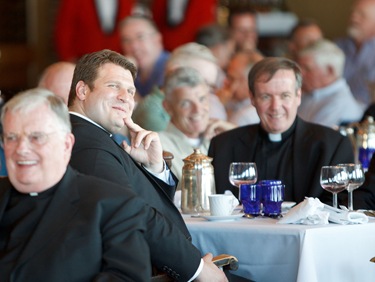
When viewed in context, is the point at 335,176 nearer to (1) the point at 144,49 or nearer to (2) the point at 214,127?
(2) the point at 214,127

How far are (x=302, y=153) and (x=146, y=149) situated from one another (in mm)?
1268

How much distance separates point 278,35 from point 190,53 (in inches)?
192

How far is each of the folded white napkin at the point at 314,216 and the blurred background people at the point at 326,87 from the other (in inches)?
161

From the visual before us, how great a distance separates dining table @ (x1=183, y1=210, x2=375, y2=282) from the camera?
3893 mm

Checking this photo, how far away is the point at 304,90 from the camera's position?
884 cm

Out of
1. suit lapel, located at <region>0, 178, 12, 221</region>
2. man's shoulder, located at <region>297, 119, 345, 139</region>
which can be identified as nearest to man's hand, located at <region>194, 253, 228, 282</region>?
suit lapel, located at <region>0, 178, 12, 221</region>

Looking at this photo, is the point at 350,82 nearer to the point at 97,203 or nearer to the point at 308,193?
the point at 308,193

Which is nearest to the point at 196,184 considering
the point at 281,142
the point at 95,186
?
the point at 281,142

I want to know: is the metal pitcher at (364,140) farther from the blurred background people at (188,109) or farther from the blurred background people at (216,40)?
the blurred background people at (216,40)

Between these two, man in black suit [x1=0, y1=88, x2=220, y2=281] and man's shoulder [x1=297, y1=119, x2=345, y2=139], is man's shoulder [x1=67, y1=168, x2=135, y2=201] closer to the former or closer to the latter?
man in black suit [x1=0, y1=88, x2=220, y2=281]

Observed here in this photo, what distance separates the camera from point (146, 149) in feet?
13.6

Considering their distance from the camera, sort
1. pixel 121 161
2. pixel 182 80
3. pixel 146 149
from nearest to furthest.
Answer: pixel 121 161 < pixel 146 149 < pixel 182 80

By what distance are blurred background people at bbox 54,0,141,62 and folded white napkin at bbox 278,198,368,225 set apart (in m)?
7.07

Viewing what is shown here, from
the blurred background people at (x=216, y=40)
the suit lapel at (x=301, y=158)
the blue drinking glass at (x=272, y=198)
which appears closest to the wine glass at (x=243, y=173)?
the blue drinking glass at (x=272, y=198)
